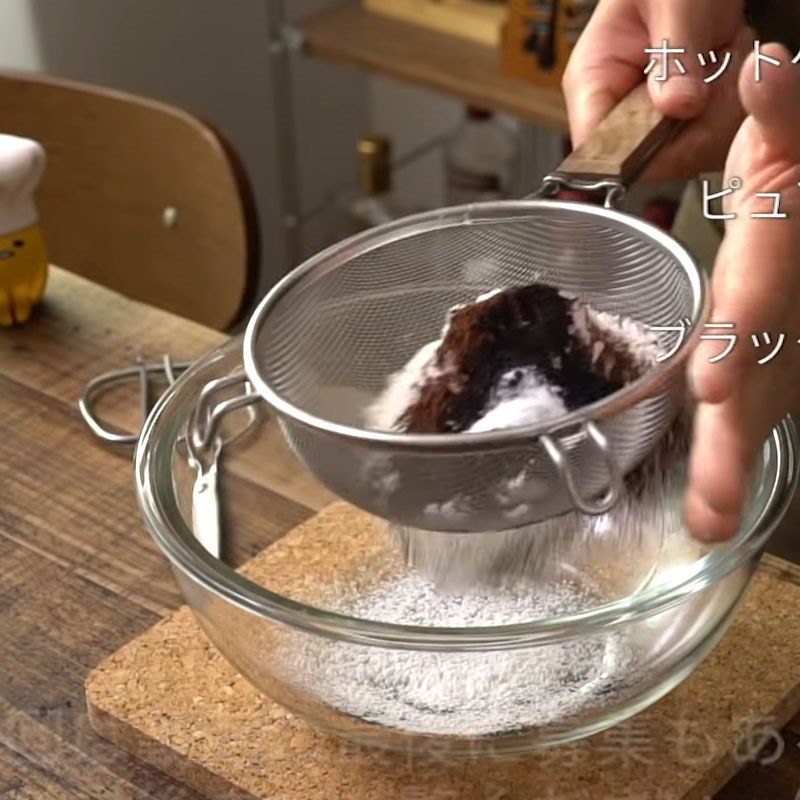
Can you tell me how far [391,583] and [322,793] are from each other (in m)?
0.12

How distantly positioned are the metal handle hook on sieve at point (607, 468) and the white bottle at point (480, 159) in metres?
1.11

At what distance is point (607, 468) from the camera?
649 mm

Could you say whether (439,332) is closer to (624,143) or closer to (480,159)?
(624,143)

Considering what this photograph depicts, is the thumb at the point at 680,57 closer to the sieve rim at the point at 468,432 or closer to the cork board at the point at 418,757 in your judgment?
the sieve rim at the point at 468,432

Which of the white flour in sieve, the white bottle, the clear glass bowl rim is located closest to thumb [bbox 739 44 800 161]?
the clear glass bowl rim

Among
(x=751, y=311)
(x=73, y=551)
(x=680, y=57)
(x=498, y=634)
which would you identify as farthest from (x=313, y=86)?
(x=498, y=634)

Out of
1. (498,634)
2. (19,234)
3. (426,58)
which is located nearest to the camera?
(498,634)

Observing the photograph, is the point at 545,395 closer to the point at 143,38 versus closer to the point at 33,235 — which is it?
the point at 33,235

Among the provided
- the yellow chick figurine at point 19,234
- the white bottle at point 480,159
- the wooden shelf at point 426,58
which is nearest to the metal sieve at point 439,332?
the yellow chick figurine at point 19,234

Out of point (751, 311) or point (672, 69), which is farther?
A: point (672, 69)

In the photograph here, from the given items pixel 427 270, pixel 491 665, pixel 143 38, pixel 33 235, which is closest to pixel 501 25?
pixel 143 38

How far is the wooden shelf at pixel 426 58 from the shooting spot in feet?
5.16

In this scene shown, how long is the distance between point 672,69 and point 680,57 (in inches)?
1.4

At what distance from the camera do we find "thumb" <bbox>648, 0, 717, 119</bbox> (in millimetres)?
828
